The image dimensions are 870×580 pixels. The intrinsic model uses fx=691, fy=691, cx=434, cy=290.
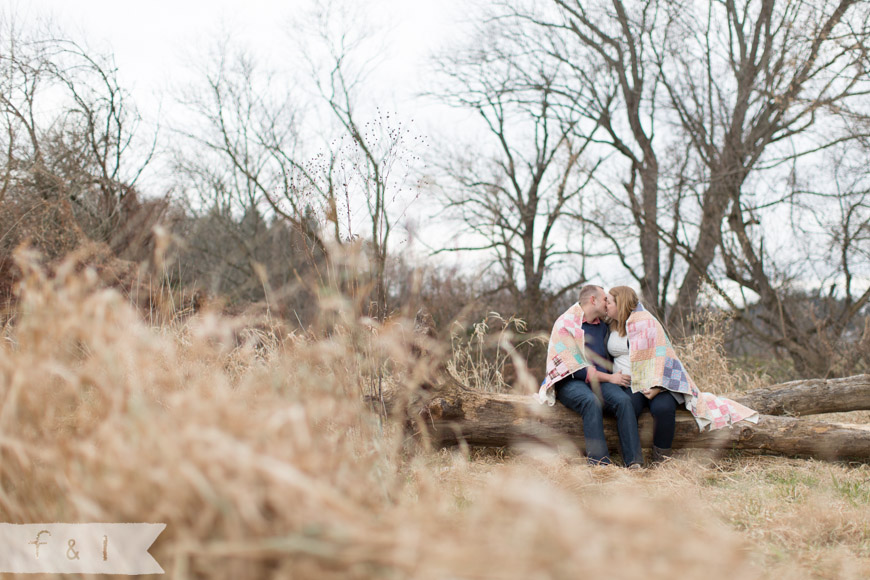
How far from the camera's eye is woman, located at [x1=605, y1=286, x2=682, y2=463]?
4.34 metres

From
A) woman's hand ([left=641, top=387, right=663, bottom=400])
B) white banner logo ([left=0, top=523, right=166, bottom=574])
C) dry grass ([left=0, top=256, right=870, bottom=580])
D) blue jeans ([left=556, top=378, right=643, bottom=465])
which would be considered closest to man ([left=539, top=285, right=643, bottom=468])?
blue jeans ([left=556, top=378, right=643, bottom=465])

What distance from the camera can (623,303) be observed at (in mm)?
4711

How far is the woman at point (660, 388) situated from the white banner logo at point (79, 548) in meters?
3.48

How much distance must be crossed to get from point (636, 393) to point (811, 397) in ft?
5.64

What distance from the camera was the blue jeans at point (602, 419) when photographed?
13.9 ft

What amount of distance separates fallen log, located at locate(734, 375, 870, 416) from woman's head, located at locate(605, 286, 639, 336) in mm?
1178

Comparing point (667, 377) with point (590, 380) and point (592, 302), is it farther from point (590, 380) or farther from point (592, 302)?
point (592, 302)

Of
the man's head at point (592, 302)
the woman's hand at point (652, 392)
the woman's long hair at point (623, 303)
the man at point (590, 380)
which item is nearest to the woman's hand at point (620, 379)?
the man at point (590, 380)

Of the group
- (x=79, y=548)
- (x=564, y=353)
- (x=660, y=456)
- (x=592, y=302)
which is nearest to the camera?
(x=79, y=548)

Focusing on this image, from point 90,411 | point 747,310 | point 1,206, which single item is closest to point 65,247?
point 1,206

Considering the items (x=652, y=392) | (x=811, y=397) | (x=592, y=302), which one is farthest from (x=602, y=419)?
(x=811, y=397)

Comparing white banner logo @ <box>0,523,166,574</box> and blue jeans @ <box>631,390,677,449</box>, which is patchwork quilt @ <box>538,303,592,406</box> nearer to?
blue jeans @ <box>631,390,677,449</box>

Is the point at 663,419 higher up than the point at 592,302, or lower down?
lower down

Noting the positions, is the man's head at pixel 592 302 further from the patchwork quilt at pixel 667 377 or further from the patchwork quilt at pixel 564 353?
the patchwork quilt at pixel 667 377
